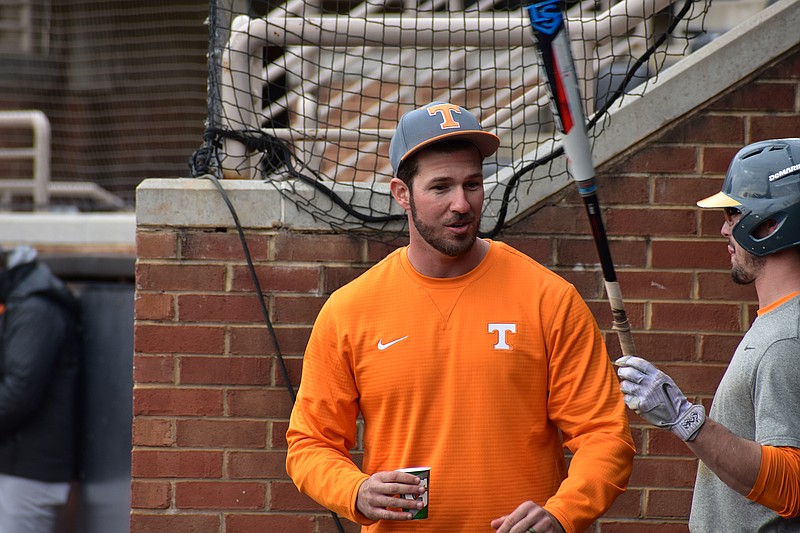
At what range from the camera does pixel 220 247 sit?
373 cm

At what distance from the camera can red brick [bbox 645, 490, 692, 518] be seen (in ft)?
12.1

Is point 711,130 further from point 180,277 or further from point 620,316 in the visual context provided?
point 180,277

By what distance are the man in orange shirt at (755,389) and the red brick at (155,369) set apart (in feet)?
6.25

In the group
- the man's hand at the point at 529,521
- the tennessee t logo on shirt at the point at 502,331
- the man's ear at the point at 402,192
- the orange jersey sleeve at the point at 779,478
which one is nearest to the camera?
the orange jersey sleeve at the point at 779,478


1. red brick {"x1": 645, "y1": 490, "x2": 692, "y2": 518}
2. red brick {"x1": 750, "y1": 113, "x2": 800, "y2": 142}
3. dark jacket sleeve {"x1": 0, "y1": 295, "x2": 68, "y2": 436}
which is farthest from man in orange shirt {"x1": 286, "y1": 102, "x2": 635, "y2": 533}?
dark jacket sleeve {"x1": 0, "y1": 295, "x2": 68, "y2": 436}

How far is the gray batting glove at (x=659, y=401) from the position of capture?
2406 mm

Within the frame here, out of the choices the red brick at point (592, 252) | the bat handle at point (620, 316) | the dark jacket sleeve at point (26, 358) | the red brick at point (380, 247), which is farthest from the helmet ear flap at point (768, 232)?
the dark jacket sleeve at point (26, 358)

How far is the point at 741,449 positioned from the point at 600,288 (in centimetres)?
140

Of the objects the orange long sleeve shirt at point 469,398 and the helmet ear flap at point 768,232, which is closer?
the helmet ear flap at point 768,232

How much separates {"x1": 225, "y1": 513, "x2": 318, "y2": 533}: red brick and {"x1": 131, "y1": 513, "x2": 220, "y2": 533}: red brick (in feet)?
0.21

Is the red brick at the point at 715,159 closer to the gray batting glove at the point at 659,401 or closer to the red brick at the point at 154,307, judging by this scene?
the gray batting glove at the point at 659,401

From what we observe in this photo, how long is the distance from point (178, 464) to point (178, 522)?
222 millimetres

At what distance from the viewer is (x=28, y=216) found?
7.65 m

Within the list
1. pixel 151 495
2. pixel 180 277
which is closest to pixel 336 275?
pixel 180 277
